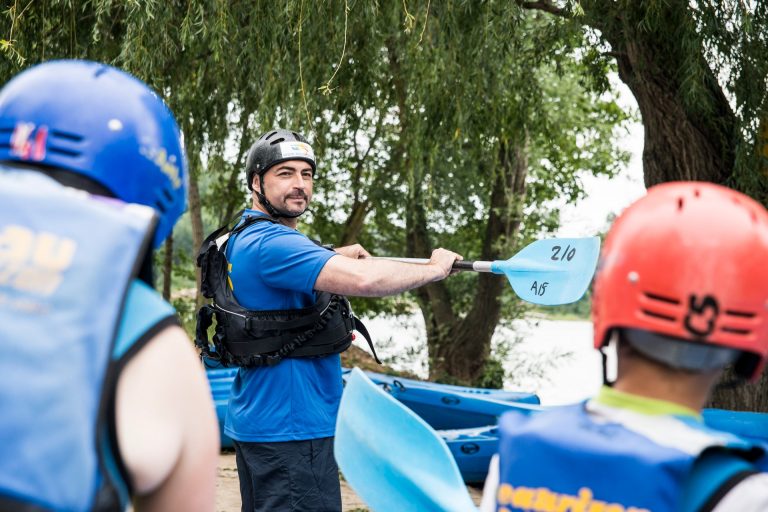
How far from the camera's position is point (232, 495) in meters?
5.96

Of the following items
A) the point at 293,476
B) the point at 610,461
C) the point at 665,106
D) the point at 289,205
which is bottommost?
the point at 293,476

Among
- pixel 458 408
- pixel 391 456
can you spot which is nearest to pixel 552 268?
pixel 391 456

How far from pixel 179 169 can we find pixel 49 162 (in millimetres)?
207

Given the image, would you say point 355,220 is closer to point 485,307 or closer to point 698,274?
point 485,307

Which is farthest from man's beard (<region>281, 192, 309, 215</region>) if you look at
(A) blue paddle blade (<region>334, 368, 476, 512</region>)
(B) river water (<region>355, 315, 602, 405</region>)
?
(B) river water (<region>355, 315, 602, 405</region>)

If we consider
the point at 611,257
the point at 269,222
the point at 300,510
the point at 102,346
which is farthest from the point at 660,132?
the point at 102,346

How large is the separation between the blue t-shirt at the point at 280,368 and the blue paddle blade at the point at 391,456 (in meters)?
1.28

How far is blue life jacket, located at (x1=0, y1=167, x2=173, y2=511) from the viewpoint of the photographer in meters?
1.10

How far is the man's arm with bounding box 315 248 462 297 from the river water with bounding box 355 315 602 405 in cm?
821

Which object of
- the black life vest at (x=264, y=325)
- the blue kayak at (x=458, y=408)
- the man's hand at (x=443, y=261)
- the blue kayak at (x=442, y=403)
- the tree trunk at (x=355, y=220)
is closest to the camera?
the black life vest at (x=264, y=325)

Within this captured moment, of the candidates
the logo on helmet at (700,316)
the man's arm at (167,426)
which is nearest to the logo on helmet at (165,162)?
the man's arm at (167,426)

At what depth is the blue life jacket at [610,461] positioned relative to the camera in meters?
1.21

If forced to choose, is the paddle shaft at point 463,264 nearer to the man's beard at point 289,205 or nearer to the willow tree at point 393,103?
the man's beard at point 289,205

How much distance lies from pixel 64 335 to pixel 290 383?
2.12m
